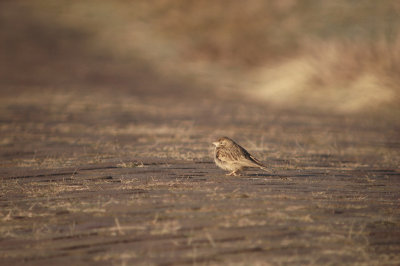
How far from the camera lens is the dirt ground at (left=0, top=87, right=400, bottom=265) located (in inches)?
204

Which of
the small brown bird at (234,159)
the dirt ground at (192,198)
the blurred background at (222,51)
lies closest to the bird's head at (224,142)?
the small brown bird at (234,159)

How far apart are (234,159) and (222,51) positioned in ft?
105

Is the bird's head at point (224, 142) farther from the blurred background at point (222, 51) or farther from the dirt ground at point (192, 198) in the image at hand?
the blurred background at point (222, 51)

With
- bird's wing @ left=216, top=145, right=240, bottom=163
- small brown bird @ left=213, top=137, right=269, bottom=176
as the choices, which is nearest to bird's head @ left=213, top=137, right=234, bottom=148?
small brown bird @ left=213, top=137, right=269, bottom=176

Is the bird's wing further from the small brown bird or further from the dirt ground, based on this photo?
the dirt ground

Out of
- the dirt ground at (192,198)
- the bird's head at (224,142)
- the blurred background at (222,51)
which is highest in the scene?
the blurred background at (222,51)

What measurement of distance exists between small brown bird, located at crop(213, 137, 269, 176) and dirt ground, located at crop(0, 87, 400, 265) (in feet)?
0.71

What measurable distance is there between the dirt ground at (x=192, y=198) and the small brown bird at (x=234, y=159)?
0.71 ft

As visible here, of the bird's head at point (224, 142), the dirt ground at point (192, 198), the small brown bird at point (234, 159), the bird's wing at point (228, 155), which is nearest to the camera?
the dirt ground at point (192, 198)

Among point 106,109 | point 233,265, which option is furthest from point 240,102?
point 233,265

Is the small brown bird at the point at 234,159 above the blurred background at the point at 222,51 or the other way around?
the other way around

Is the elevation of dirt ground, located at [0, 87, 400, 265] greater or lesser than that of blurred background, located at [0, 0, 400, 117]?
lesser

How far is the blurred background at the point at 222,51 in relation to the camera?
22.3 metres

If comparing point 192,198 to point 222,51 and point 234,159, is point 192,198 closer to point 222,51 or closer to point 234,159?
point 234,159
